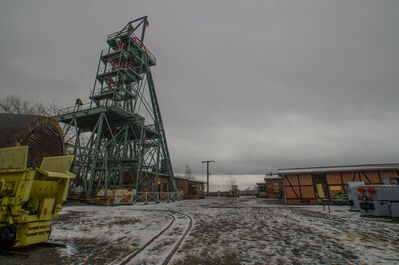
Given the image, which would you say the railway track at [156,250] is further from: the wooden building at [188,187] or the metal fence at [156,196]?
the wooden building at [188,187]

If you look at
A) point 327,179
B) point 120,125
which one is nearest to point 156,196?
point 120,125

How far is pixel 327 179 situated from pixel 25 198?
68.1ft

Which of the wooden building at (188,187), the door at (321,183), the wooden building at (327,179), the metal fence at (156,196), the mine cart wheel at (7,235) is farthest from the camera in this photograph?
the wooden building at (188,187)

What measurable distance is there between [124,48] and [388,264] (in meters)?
28.4

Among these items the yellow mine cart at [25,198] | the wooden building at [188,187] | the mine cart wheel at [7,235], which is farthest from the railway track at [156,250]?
the wooden building at [188,187]

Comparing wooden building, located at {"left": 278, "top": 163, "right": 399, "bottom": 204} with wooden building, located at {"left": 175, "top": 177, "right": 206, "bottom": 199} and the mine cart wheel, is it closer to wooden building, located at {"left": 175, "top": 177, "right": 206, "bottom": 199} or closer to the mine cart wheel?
wooden building, located at {"left": 175, "top": 177, "right": 206, "bottom": 199}

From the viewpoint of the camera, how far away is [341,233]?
217 inches

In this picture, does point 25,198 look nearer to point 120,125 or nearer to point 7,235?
point 7,235

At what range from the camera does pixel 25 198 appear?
345 cm

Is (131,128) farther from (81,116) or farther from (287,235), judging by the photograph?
(287,235)

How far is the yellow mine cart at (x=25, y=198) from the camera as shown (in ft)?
11.3

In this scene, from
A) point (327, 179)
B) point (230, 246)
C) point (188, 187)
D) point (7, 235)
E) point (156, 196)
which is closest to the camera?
point (7, 235)

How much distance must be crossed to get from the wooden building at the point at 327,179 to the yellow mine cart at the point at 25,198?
18078mm

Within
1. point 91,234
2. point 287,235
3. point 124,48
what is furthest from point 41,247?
point 124,48
